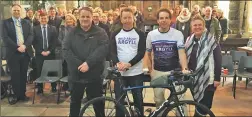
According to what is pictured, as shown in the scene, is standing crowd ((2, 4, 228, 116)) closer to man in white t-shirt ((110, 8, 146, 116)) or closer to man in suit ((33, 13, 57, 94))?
man in white t-shirt ((110, 8, 146, 116))

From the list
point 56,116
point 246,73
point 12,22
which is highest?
point 12,22

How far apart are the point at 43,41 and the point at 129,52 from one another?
1903 millimetres

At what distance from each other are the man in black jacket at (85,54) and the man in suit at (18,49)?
130 cm

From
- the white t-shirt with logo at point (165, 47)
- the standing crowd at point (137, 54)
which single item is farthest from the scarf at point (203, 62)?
the white t-shirt with logo at point (165, 47)

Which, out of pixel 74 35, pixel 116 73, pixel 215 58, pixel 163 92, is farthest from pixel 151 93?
pixel 74 35

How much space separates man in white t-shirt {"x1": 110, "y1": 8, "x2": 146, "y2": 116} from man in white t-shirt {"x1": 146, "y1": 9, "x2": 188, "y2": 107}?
9 cm

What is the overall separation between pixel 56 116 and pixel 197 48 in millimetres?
1539

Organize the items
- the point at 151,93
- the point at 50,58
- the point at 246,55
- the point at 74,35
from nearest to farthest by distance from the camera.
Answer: the point at 246,55
the point at 74,35
the point at 151,93
the point at 50,58

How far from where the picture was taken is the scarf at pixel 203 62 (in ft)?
8.84

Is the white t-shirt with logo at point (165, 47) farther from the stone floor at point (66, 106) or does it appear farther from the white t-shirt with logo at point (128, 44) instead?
the stone floor at point (66, 106)

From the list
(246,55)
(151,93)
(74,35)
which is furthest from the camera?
(151,93)

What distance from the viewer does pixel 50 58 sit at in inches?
177

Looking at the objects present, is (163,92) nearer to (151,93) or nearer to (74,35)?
(151,93)

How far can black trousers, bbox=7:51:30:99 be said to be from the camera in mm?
4036
